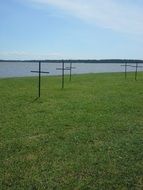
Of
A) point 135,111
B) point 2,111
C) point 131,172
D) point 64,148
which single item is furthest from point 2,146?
point 135,111

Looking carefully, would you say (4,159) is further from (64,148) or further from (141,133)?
(141,133)

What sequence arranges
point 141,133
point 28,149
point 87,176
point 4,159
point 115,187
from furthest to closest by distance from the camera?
point 141,133
point 28,149
point 4,159
point 87,176
point 115,187

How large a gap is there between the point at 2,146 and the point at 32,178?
2375 mm

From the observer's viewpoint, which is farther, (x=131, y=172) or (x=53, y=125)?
(x=53, y=125)

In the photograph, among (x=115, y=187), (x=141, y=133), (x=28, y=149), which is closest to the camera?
(x=115, y=187)

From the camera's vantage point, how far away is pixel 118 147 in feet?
28.6

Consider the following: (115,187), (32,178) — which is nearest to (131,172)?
(115,187)

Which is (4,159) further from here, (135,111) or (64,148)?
(135,111)

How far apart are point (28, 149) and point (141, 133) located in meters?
3.37

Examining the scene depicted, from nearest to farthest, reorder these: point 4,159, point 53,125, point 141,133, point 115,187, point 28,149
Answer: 1. point 115,187
2. point 4,159
3. point 28,149
4. point 141,133
5. point 53,125

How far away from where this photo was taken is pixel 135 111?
14539 mm

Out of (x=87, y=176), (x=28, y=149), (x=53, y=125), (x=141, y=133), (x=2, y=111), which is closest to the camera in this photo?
(x=87, y=176)

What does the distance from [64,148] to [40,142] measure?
887 mm

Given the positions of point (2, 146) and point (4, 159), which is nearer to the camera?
point (4, 159)
